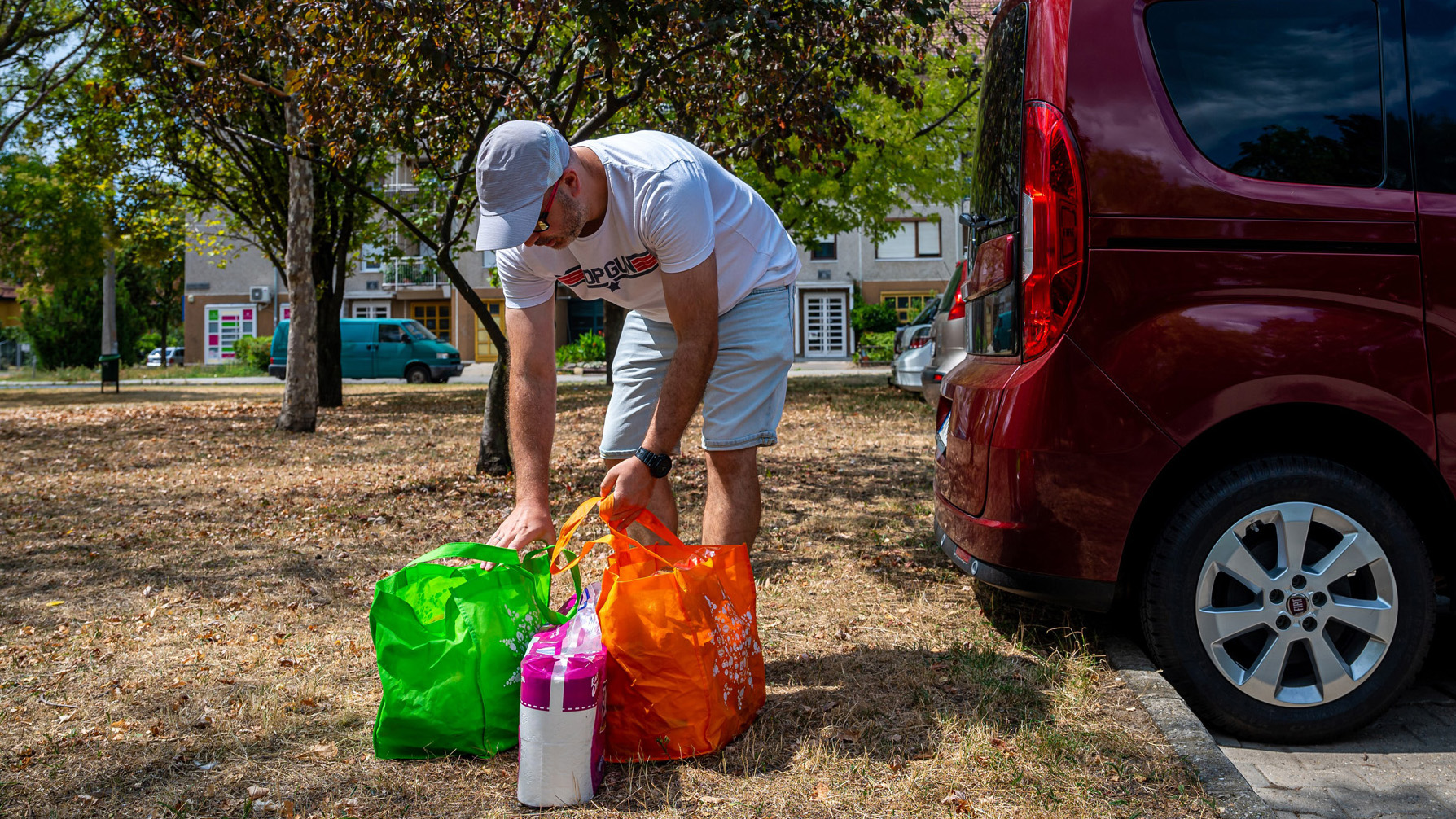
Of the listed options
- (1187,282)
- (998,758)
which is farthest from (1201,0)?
(998,758)

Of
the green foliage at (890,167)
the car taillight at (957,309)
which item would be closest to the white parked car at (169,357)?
the green foliage at (890,167)

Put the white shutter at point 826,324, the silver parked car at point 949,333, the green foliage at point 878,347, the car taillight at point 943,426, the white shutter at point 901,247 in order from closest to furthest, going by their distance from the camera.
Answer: the car taillight at point 943,426 → the silver parked car at point 949,333 → the green foliage at point 878,347 → the white shutter at point 901,247 → the white shutter at point 826,324

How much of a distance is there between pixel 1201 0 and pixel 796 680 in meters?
2.31

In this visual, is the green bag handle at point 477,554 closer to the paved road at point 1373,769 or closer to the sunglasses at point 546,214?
the sunglasses at point 546,214

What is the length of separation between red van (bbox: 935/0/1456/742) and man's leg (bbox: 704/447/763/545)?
73cm

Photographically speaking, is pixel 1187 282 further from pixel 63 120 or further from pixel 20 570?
pixel 63 120

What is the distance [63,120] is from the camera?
17.4 m

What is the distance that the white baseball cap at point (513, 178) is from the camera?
2332mm

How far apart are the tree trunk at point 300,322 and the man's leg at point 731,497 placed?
33.0 feet

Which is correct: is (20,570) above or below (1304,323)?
below

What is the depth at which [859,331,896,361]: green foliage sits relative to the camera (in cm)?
3186

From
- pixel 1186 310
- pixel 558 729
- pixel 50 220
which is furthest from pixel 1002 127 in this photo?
pixel 50 220

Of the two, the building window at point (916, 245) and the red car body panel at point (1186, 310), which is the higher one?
the building window at point (916, 245)

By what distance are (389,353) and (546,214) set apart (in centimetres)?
2616
